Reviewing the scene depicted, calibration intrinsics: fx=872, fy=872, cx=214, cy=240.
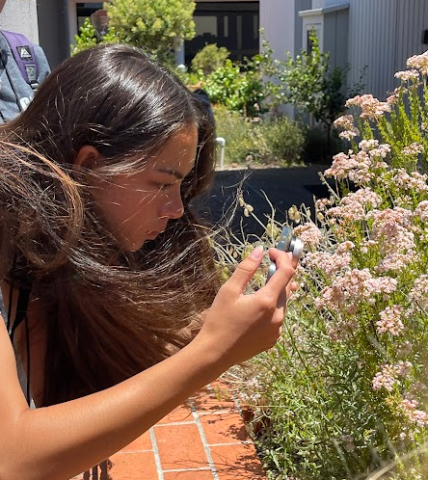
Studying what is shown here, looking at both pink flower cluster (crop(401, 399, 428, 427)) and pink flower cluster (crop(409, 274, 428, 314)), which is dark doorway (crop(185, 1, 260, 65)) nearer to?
pink flower cluster (crop(409, 274, 428, 314))

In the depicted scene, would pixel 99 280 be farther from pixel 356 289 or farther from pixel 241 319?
pixel 356 289

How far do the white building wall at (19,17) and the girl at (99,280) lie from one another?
9.95ft

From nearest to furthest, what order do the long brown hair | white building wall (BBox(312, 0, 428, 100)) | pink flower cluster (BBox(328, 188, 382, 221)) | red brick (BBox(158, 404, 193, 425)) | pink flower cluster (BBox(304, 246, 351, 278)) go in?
the long brown hair < pink flower cluster (BBox(304, 246, 351, 278)) < pink flower cluster (BBox(328, 188, 382, 221)) < red brick (BBox(158, 404, 193, 425)) < white building wall (BBox(312, 0, 428, 100))

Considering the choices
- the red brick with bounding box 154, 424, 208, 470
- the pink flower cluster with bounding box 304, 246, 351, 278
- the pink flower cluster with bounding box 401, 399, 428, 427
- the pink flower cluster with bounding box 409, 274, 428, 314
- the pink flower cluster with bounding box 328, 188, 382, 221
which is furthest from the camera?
the red brick with bounding box 154, 424, 208, 470

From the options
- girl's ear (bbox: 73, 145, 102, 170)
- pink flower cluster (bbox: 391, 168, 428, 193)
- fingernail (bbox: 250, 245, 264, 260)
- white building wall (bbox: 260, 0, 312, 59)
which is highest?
girl's ear (bbox: 73, 145, 102, 170)

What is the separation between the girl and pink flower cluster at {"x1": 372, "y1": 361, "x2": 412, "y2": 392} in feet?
1.50

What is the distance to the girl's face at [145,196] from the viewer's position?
155cm

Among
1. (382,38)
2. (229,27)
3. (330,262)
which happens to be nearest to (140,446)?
(330,262)

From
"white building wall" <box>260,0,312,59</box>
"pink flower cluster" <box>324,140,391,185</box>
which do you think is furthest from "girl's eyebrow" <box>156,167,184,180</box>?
"white building wall" <box>260,0,312,59</box>

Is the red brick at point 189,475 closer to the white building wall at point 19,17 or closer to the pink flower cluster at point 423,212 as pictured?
the pink flower cluster at point 423,212

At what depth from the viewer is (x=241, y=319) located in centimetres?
130

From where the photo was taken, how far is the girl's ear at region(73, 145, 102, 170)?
156 centimetres

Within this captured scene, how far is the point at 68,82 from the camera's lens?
161cm

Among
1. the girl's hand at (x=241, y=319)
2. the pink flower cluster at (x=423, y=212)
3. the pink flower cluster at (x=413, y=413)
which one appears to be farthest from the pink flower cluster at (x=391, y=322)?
the girl's hand at (x=241, y=319)
